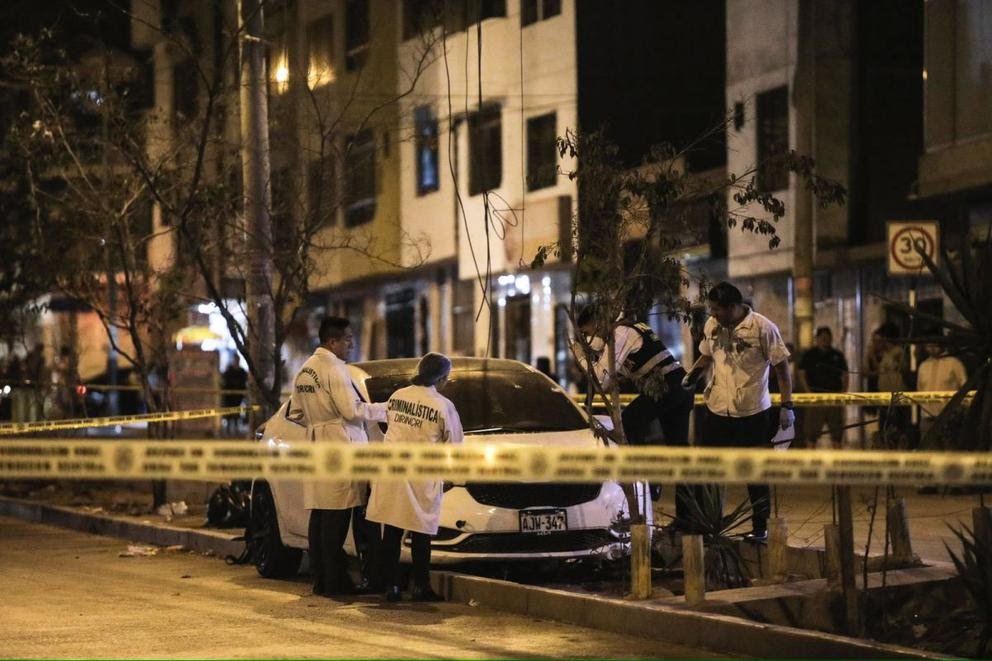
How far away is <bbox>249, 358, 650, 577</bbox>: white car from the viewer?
11.6 meters

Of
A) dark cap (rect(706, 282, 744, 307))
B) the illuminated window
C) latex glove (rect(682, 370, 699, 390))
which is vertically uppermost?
the illuminated window

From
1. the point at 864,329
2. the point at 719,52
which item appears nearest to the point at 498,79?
the point at 719,52

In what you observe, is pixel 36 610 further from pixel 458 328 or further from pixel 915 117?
pixel 458 328

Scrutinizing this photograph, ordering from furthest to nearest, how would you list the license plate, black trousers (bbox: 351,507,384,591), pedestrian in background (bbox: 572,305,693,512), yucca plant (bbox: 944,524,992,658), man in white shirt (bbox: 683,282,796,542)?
pedestrian in background (bbox: 572,305,693,512)
man in white shirt (bbox: 683,282,796,542)
black trousers (bbox: 351,507,384,591)
the license plate
yucca plant (bbox: 944,524,992,658)

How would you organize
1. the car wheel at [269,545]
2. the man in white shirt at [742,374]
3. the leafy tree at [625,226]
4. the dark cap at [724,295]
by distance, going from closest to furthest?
the leafy tree at [625,226]
the dark cap at [724,295]
the man in white shirt at [742,374]
the car wheel at [269,545]

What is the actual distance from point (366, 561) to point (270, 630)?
1805mm

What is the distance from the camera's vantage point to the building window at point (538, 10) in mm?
31828

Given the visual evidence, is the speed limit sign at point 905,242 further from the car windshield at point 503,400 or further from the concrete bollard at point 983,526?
the concrete bollard at point 983,526

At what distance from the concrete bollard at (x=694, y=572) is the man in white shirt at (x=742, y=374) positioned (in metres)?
2.44

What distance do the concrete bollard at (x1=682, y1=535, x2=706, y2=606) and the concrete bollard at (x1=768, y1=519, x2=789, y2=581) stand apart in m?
1.06

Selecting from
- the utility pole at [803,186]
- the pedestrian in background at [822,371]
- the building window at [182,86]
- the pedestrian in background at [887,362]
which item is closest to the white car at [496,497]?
the pedestrian in background at [887,362]

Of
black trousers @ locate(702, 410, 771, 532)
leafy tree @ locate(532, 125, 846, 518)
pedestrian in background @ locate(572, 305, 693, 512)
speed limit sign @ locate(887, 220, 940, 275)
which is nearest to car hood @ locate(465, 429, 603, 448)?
pedestrian in background @ locate(572, 305, 693, 512)

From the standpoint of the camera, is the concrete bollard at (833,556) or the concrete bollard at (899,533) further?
the concrete bollard at (899,533)

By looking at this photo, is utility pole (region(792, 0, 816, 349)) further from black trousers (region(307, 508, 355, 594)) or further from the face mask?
black trousers (region(307, 508, 355, 594))
